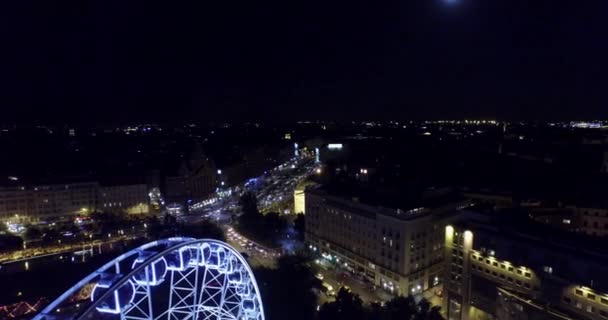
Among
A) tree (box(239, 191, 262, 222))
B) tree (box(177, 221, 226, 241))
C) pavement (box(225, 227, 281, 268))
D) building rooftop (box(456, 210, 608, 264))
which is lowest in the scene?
pavement (box(225, 227, 281, 268))

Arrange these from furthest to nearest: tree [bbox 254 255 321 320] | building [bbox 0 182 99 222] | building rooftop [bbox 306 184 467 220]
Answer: building [bbox 0 182 99 222], building rooftop [bbox 306 184 467 220], tree [bbox 254 255 321 320]

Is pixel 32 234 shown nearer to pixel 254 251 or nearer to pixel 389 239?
pixel 254 251

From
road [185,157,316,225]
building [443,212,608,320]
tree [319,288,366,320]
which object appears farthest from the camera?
road [185,157,316,225]

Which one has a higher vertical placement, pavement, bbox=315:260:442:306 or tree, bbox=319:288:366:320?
tree, bbox=319:288:366:320

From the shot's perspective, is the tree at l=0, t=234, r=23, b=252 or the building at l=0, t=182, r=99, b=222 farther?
the building at l=0, t=182, r=99, b=222

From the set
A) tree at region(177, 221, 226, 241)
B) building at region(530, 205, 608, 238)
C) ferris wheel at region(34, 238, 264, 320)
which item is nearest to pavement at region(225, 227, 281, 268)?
tree at region(177, 221, 226, 241)

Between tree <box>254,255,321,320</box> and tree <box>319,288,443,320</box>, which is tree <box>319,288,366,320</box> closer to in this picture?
tree <box>319,288,443,320</box>

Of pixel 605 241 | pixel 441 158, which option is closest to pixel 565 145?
pixel 441 158
